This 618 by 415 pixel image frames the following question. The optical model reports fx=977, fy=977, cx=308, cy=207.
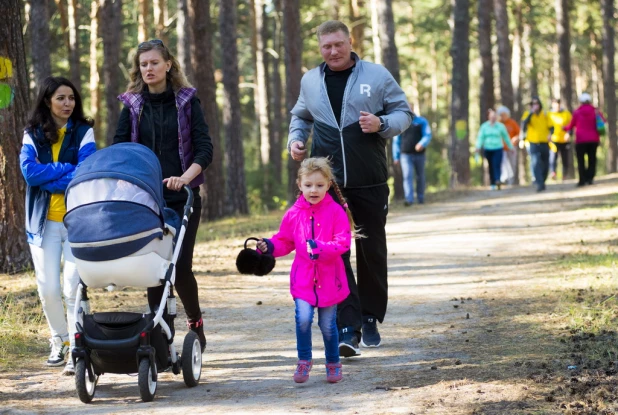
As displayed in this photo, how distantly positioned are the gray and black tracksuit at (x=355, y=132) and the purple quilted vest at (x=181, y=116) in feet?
2.61

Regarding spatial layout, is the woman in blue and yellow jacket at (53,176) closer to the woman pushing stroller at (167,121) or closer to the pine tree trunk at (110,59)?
the woman pushing stroller at (167,121)

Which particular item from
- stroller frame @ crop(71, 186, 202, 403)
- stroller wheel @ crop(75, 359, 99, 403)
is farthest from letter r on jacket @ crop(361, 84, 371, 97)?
stroller wheel @ crop(75, 359, 99, 403)

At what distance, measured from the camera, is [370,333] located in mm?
8109

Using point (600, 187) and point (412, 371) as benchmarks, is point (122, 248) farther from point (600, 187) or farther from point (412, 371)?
point (600, 187)

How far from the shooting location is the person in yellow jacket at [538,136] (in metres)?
23.2

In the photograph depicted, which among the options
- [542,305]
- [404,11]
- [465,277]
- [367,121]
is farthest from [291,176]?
[404,11]

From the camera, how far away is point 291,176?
27.0 metres

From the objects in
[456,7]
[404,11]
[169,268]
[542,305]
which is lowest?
[542,305]

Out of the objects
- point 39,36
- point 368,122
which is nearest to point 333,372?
point 368,122

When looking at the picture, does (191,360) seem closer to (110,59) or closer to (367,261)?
(367,261)

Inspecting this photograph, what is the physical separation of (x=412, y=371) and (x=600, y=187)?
18.3 metres

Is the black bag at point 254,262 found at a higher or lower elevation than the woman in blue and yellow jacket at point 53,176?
lower

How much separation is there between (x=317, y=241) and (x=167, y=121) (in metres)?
1.45

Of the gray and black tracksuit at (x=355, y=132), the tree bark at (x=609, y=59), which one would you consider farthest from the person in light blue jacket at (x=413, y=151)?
the tree bark at (x=609, y=59)
